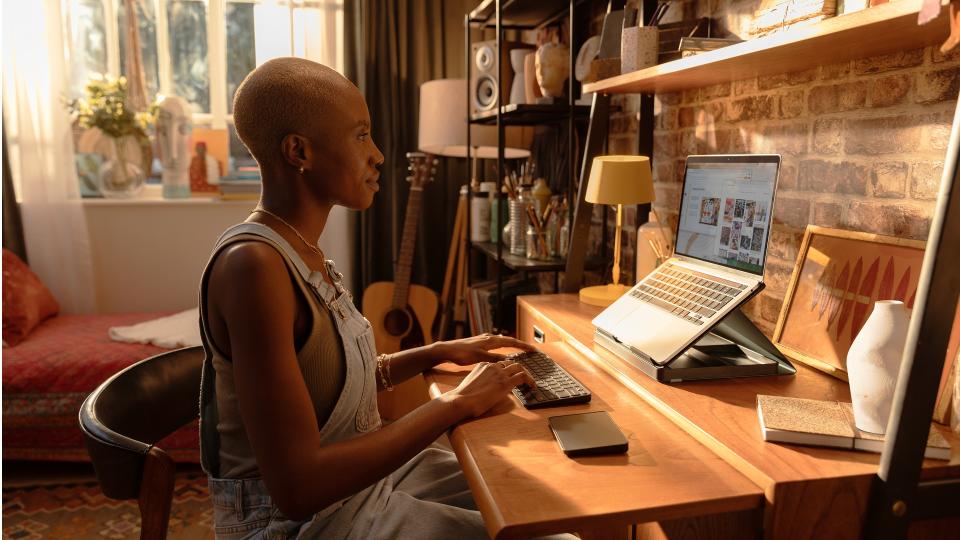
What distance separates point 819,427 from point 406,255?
2.43m

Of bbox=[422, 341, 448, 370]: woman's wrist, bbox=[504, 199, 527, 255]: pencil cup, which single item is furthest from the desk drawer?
bbox=[504, 199, 527, 255]: pencil cup

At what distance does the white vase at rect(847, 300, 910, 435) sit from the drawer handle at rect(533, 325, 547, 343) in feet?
3.13

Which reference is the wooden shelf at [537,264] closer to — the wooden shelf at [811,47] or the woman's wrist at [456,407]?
the wooden shelf at [811,47]

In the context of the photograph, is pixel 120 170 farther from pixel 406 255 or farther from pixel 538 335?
pixel 538 335

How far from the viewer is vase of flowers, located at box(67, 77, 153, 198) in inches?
133

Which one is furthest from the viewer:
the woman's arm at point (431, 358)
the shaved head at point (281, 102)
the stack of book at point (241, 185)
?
the stack of book at point (241, 185)

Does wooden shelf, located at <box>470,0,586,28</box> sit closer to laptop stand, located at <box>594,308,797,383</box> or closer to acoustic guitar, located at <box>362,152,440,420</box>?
acoustic guitar, located at <box>362,152,440,420</box>

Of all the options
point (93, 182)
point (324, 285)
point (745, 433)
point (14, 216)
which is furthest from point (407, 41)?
point (745, 433)

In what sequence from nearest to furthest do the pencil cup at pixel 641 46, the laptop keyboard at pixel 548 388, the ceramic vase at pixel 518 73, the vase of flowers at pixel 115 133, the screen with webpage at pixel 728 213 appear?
the laptop keyboard at pixel 548 388, the screen with webpage at pixel 728 213, the pencil cup at pixel 641 46, the ceramic vase at pixel 518 73, the vase of flowers at pixel 115 133

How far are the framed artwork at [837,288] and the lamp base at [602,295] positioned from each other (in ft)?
1.75

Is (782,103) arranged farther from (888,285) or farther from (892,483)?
(892,483)

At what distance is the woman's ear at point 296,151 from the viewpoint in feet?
3.54

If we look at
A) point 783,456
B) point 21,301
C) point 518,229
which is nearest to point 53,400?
point 21,301

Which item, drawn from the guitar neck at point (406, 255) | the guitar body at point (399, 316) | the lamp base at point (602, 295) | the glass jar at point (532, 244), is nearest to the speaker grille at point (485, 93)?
the guitar neck at point (406, 255)
